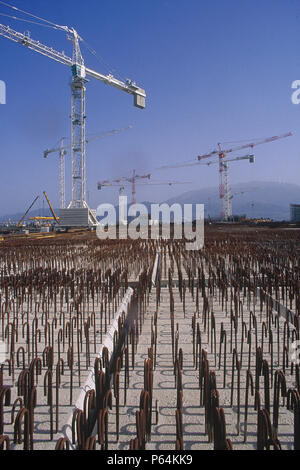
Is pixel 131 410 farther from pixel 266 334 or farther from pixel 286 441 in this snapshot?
pixel 266 334

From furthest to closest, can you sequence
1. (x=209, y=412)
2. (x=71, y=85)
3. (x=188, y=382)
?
(x=71, y=85) < (x=188, y=382) < (x=209, y=412)

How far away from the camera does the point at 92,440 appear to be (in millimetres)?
2195

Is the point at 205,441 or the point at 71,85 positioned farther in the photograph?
the point at 71,85

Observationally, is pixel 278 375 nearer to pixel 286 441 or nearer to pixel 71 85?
pixel 286 441

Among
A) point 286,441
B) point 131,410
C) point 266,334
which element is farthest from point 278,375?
point 266,334
